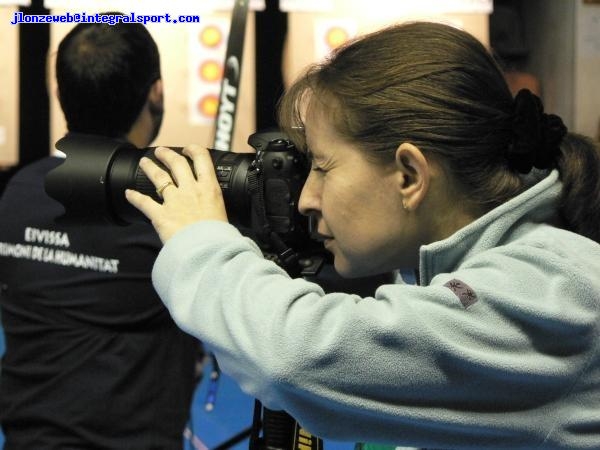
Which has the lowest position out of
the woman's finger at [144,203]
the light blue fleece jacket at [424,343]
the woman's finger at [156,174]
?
the light blue fleece jacket at [424,343]

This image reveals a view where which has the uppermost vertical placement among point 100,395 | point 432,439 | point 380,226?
point 380,226

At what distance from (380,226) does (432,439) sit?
0.56ft

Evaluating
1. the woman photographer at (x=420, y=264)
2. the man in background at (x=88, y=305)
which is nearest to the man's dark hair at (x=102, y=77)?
the man in background at (x=88, y=305)

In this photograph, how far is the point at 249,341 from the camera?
58 centimetres

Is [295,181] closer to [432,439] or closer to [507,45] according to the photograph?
[432,439]

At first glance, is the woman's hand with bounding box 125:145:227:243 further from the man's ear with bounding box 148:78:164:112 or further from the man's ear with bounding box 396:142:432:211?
the man's ear with bounding box 148:78:164:112

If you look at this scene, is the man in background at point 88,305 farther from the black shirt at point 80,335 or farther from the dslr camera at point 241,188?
the dslr camera at point 241,188

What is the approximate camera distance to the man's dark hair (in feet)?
3.80

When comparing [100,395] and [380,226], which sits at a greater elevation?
[380,226]

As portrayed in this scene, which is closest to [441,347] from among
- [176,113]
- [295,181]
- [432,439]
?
[432,439]

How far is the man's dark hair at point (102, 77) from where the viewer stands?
1159 mm

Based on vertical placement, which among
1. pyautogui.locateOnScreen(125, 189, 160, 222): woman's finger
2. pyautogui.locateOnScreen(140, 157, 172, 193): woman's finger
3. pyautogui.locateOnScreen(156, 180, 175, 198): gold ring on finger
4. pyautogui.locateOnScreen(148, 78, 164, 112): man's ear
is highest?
pyautogui.locateOnScreen(148, 78, 164, 112): man's ear

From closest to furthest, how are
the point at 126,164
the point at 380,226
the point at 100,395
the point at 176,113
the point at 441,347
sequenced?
the point at 441,347 < the point at 380,226 < the point at 126,164 < the point at 100,395 < the point at 176,113

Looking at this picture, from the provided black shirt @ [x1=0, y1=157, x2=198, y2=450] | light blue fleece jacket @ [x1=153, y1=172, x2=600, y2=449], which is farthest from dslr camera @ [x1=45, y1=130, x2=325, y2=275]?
black shirt @ [x1=0, y1=157, x2=198, y2=450]
